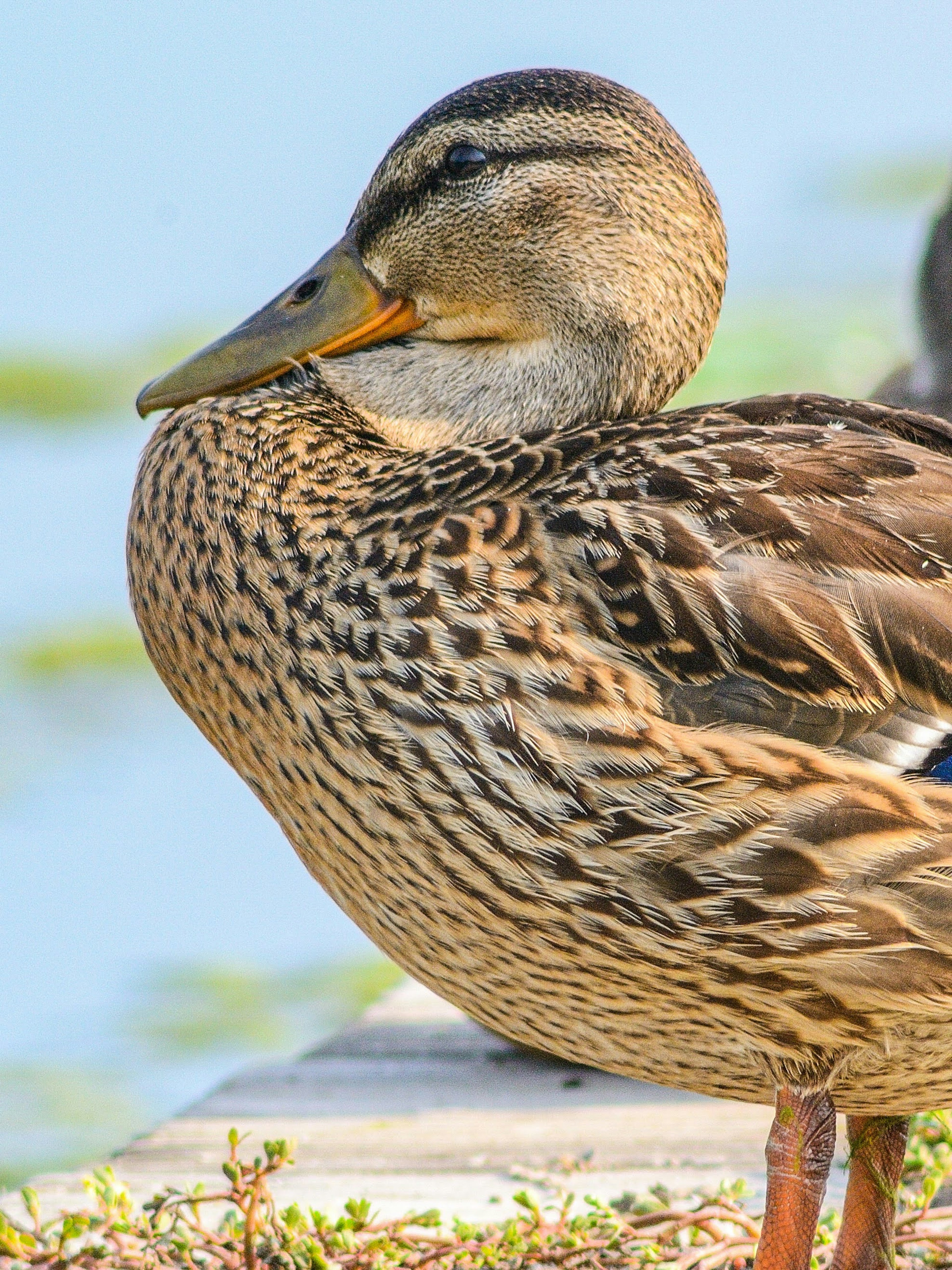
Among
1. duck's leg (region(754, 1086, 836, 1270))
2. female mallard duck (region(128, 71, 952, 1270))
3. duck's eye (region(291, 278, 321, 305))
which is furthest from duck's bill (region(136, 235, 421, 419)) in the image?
duck's leg (region(754, 1086, 836, 1270))

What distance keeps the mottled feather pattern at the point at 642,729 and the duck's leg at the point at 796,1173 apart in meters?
0.05

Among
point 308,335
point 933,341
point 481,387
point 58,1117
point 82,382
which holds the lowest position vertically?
point 58,1117

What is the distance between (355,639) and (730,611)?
0.53 metres

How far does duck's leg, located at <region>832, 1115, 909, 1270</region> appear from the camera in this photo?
9.46 feet

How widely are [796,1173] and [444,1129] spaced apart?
4.70ft

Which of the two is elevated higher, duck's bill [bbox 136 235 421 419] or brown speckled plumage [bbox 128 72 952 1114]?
duck's bill [bbox 136 235 421 419]

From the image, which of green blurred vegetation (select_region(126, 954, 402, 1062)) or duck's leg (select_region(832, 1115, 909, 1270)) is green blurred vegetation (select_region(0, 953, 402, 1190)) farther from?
duck's leg (select_region(832, 1115, 909, 1270))

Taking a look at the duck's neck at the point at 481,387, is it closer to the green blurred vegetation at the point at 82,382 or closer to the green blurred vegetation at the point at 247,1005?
the green blurred vegetation at the point at 247,1005

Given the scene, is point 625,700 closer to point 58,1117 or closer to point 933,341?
point 933,341

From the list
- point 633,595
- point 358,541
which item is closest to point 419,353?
point 358,541

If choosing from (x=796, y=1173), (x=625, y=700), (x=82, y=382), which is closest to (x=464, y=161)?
(x=625, y=700)

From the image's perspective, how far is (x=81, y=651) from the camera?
384 inches

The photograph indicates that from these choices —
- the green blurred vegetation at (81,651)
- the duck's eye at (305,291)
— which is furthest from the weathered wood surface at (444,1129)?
the green blurred vegetation at (81,651)

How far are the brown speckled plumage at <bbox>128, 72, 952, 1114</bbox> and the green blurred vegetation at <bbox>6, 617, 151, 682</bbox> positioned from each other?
23.0ft
